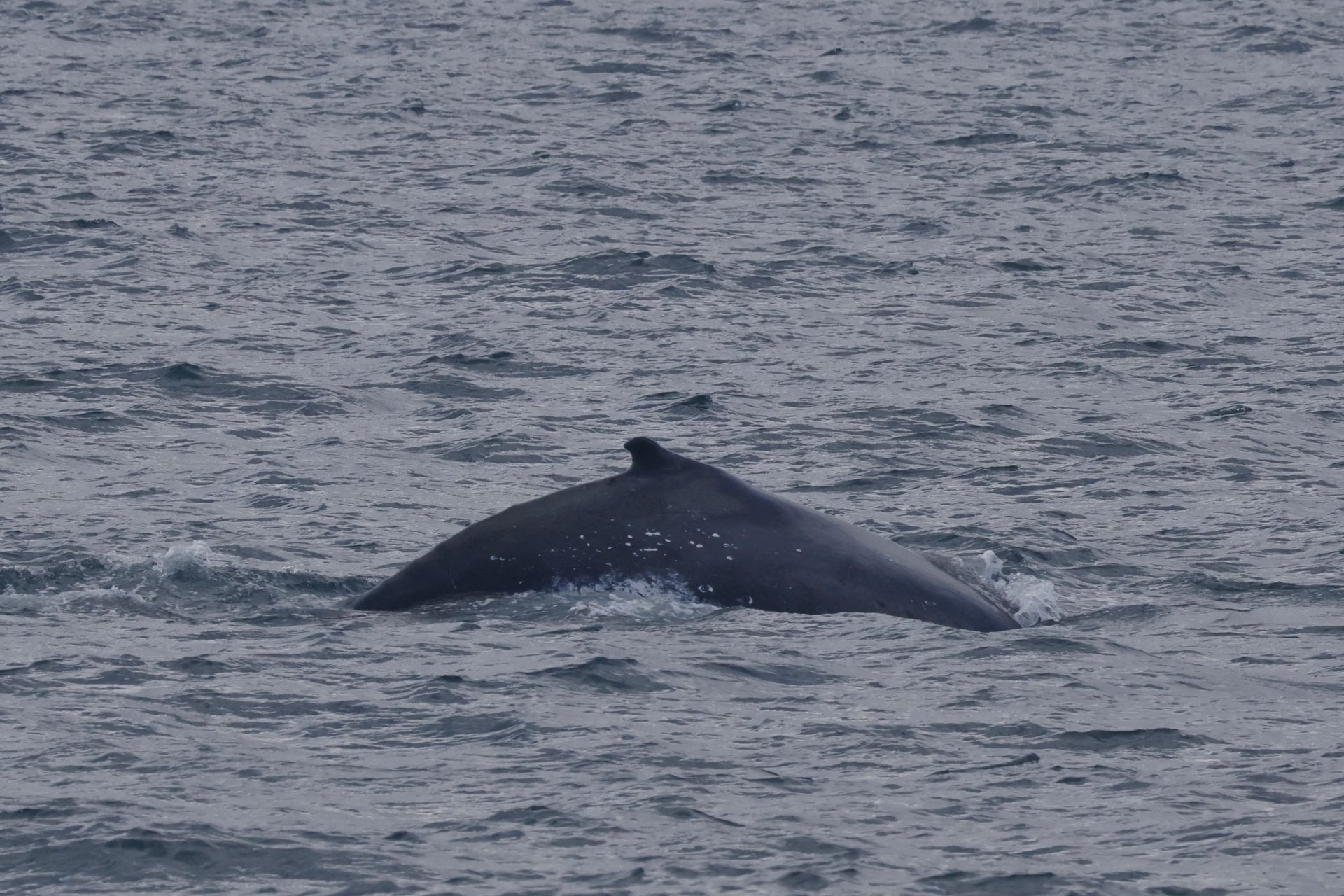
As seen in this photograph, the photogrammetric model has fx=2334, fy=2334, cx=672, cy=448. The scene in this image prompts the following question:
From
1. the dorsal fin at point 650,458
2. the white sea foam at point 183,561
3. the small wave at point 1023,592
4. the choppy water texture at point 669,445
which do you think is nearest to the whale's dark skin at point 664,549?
the dorsal fin at point 650,458

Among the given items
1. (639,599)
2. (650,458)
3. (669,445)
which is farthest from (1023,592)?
(669,445)

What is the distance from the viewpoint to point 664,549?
42.4ft

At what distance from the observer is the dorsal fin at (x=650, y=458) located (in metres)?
12.7

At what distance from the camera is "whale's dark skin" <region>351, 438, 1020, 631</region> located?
12914 mm

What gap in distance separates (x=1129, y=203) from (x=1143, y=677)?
19.0 m

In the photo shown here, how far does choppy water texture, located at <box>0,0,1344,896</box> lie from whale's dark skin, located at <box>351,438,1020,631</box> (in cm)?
17

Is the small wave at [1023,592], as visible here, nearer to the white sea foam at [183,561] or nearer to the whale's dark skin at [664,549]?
the whale's dark skin at [664,549]

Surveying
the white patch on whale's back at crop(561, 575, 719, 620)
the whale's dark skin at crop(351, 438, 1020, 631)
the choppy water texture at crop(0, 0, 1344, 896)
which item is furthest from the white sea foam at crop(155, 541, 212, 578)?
the white patch on whale's back at crop(561, 575, 719, 620)

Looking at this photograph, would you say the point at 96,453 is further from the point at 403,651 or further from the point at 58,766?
the point at 58,766

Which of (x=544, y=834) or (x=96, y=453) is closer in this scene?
(x=544, y=834)

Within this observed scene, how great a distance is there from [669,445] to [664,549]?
651cm

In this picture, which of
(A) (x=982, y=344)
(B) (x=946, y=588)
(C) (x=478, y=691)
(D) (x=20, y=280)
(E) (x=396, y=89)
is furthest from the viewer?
(E) (x=396, y=89)

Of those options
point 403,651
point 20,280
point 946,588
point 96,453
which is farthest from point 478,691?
point 20,280

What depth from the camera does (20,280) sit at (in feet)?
84.3
